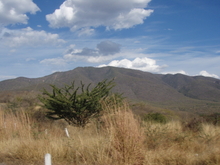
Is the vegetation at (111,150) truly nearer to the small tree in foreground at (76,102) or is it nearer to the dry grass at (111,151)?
the dry grass at (111,151)

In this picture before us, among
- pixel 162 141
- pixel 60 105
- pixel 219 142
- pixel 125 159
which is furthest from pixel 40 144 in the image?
pixel 219 142

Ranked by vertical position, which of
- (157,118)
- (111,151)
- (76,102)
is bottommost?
(157,118)

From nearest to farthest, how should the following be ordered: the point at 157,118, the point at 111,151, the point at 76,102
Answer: the point at 111,151 → the point at 76,102 → the point at 157,118

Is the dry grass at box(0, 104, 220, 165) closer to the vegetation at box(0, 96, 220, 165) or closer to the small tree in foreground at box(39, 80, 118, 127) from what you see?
the vegetation at box(0, 96, 220, 165)

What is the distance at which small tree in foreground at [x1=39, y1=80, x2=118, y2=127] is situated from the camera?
32.3 feet

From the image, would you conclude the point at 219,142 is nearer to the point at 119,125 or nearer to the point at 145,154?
the point at 145,154

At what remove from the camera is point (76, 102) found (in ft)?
32.8

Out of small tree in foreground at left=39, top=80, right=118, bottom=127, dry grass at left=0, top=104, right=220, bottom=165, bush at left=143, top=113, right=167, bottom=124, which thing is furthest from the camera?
bush at left=143, top=113, right=167, bottom=124

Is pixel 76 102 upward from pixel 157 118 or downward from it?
upward

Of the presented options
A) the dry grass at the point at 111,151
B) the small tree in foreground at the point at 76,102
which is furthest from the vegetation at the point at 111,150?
the small tree in foreground at the point at 76,102

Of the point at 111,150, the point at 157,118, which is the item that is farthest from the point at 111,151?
the point at 157,118

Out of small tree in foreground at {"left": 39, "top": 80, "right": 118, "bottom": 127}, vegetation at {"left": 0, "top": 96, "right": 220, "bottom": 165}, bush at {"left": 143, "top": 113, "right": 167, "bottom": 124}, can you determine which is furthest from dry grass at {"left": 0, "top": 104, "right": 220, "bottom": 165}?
bush at {"left": 143, "top": 113, "right": 167, "bottom": 124}

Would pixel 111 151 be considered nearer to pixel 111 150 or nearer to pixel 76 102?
pixel 111 150

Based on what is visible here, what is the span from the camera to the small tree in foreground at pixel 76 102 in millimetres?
9859
